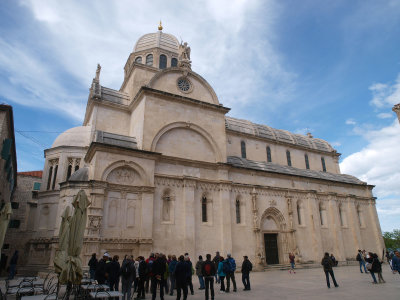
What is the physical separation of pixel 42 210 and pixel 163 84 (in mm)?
15077

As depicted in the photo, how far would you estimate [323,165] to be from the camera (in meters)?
38.6

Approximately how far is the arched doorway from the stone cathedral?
9 cm

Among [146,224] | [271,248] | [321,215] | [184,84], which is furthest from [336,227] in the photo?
[184,84]

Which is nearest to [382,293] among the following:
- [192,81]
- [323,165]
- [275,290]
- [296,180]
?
[275,290]

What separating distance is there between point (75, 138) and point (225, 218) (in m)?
15.9

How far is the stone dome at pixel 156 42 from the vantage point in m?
32.2

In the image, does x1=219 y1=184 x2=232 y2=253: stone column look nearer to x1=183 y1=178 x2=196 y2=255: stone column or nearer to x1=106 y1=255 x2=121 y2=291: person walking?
x1=183 y1=178 x2=196 y2=255: stone column

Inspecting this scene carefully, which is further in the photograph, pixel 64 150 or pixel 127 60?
pixel 127 60

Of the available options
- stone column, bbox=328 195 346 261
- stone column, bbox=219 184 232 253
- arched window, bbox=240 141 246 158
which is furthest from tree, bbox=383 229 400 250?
stone column, bbox=219 184 232 253

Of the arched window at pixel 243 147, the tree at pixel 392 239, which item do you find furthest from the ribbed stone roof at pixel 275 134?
the tree at pixel 392 239

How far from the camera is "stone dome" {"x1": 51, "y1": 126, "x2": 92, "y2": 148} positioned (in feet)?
85.4

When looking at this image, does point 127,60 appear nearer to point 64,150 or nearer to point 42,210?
point 64,150

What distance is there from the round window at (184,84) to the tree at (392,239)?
7918 cm

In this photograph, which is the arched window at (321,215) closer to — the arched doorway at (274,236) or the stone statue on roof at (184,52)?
the arched doorway at (274,236)
